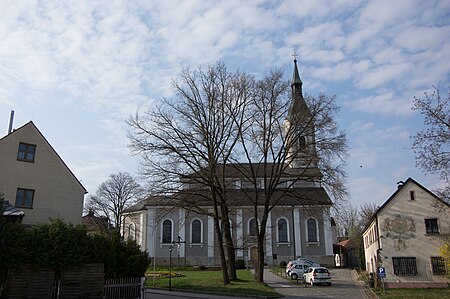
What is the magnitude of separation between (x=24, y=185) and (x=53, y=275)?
15.0 metres

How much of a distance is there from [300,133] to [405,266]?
12713 mm

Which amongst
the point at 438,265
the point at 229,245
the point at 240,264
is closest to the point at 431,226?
the point at 438,265

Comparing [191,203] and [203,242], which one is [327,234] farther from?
[191,203]

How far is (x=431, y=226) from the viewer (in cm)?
3206

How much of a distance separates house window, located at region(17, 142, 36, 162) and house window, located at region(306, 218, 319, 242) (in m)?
35.3

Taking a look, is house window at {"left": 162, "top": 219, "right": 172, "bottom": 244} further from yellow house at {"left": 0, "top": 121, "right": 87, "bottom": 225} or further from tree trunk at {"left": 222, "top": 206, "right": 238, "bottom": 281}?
tree trunk at {"left": 222, "top": 206, "right": 238, "bottom": 281}

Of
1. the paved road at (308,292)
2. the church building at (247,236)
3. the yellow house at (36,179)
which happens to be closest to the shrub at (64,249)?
the paved road at (308,292)

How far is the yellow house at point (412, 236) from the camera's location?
101 feet

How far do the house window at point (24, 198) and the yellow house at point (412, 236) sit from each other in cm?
2648

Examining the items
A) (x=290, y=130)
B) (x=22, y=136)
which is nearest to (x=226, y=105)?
(x=290, y=130)

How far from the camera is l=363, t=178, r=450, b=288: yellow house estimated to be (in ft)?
101

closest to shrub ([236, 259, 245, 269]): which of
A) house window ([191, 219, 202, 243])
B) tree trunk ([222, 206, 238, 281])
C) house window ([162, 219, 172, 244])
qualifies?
house window ([191, 219, 202, 243])

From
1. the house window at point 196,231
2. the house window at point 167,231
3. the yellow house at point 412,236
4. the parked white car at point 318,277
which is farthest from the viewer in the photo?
the house window at point 167,231

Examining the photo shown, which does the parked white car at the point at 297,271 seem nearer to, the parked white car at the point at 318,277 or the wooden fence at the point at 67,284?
the parked white car at the point at 318,277
